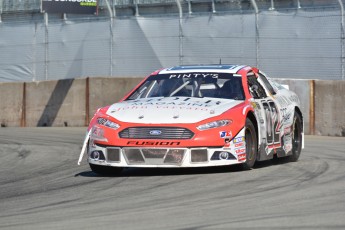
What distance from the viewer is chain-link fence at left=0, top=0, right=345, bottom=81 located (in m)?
23.8

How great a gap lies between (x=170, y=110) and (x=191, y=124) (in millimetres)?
412

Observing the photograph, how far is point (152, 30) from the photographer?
27.0 m

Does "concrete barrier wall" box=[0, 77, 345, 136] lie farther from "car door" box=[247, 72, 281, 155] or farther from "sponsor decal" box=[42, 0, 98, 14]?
"car door" box=[247, 72, 281, 155]

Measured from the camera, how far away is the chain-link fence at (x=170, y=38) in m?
23.8

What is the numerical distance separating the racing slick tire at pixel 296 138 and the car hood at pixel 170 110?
5.79 ft

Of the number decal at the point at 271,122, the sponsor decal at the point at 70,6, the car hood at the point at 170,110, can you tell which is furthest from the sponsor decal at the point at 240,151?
the sponsor decal at the point at 70,6

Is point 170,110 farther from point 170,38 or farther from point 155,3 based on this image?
point 155,3

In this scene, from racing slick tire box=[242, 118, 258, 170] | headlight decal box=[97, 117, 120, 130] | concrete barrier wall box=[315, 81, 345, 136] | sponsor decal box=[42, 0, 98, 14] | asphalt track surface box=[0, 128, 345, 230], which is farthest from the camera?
sponsor decal box=[42, 0, 98, 14]

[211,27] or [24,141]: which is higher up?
[211,27]

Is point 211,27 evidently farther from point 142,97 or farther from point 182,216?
point 182,216

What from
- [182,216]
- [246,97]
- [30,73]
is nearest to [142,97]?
[246,97]

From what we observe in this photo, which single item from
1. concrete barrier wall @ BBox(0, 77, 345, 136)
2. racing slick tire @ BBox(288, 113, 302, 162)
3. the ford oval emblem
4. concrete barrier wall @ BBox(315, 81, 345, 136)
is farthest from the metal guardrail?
the ford oval emblem

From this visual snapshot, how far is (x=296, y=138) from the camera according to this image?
13039mm

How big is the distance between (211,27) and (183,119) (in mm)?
15496
